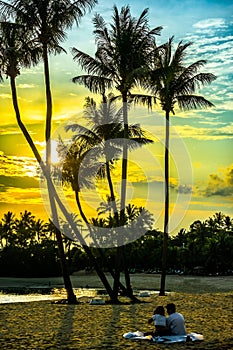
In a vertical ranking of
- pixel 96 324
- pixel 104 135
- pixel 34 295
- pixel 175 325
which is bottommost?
pixel 34 295

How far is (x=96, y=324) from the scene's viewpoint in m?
18.1

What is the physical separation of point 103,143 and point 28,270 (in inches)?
2223

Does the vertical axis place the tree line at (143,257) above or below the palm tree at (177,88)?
below

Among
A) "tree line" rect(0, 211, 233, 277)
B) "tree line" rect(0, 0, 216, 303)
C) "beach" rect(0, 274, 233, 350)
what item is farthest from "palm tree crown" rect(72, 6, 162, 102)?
"tree line" rect(0, 211, 233, 277)

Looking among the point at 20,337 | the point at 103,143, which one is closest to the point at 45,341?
the point at 20,337

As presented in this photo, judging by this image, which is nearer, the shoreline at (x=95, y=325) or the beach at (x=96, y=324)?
the shoreline at (x=95, y=325)

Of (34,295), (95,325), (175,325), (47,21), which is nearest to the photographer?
(175,325)

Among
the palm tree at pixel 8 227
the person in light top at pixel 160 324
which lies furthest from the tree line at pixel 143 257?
the person in light top at pixel 160 324

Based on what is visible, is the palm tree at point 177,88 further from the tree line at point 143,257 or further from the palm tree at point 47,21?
the tree line at point 143,257

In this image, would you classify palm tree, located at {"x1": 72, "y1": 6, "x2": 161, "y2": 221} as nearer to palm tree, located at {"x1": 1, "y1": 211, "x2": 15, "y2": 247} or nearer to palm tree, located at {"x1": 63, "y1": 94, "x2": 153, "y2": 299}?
palm tree, located at {"x1": 63, "y1": 94, "x2": 153, "y2": 299}

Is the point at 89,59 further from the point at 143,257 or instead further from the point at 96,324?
the point at 143,257

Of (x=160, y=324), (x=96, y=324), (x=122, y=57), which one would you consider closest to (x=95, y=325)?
(x=96, y=324)

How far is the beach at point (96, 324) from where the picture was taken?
1404cm

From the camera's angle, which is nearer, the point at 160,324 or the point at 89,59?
the point at 160,324
